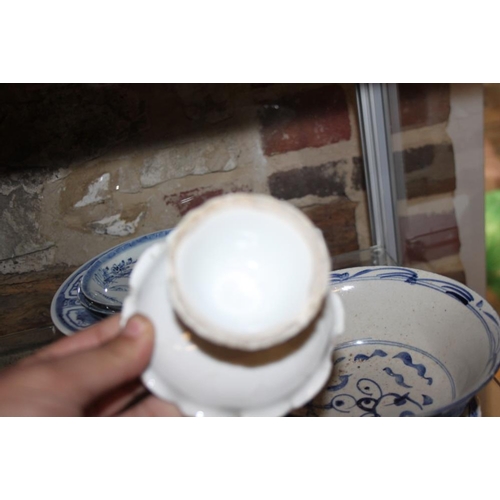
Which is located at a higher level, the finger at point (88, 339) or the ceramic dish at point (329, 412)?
the finger at point (88, 339)

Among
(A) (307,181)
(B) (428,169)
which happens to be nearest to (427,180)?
(B) (428,169)

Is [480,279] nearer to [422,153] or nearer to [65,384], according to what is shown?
[422,153]

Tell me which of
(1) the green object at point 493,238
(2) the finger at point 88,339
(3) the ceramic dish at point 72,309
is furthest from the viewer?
(1) the green object at point 493,238

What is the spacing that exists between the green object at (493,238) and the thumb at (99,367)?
47 centimetres

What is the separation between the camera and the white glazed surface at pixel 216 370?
32 cm

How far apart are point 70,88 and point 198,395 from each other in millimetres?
408

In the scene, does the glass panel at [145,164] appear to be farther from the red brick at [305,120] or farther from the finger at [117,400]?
the finger at [117,400]

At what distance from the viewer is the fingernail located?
0.33 metres

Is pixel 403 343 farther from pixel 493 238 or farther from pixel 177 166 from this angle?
pixel 177 166

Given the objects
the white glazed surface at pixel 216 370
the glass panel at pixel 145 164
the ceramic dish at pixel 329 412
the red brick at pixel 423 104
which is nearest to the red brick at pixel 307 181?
the glass panel at pixel 145 164

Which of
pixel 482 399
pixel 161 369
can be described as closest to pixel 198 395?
pixel 161 369

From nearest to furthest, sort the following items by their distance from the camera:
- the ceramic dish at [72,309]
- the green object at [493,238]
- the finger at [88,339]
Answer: the finger at [88,339], the ceramic dish at [72,309], the green object at [493,238]

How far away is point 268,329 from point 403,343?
305 millimetres

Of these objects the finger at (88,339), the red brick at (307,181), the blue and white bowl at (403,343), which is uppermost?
the red brick at (307,181)
